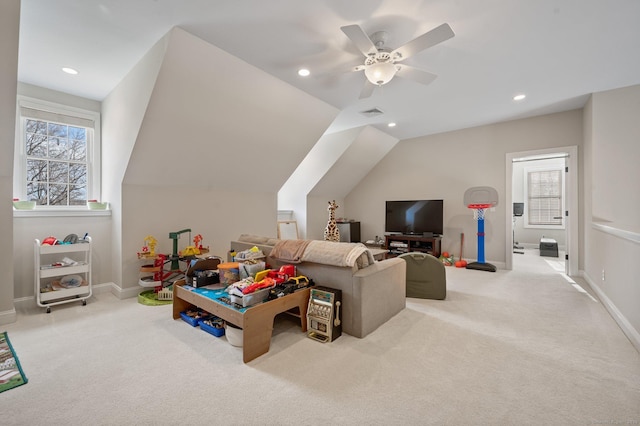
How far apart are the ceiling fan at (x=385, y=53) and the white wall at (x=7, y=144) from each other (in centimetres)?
258

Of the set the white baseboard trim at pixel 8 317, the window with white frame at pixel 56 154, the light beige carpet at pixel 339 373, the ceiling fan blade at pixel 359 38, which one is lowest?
the light beige carpet at pixel 339 373

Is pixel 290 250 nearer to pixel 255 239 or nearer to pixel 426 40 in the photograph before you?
pixel 255 239

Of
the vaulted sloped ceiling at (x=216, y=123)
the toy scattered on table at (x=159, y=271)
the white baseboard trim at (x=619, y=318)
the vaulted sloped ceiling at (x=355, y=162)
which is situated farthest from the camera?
the vaulted sloped ceiling at (x=355, y=162)

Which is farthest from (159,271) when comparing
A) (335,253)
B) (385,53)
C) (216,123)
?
(385,53)

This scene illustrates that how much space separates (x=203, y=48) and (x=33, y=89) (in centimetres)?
252

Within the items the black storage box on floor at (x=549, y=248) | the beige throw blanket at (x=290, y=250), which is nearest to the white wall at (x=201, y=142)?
the beige throw blanket at (x=290, y=250)

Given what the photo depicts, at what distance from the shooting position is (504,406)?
62.9 inches

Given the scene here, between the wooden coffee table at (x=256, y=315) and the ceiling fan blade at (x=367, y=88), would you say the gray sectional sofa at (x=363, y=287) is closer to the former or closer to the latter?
the wooden coffee table at (x=256, y=315)

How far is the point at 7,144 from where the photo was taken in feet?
8.68

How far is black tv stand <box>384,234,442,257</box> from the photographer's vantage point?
5609mm

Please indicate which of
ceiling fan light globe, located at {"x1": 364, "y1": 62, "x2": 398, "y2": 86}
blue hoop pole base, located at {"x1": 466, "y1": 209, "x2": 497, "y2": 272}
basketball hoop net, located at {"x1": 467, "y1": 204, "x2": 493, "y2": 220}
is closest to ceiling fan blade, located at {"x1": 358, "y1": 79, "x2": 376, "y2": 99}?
ceiling fan light globe, located at {"x1": 364, "y1": 62, "x2": 398, "y2": 86}

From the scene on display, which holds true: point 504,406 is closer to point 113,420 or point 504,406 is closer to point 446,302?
point 446,302

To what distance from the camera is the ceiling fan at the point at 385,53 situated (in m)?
2.16

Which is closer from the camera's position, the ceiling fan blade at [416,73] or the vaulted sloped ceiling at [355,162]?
the ceiling fan blade at [416,73]
